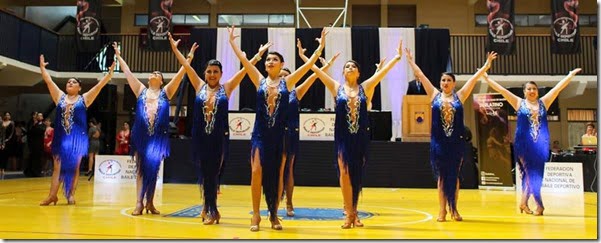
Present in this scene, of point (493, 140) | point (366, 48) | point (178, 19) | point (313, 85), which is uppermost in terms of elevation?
point (178, 19)

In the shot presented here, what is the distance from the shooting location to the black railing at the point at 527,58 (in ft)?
51.3

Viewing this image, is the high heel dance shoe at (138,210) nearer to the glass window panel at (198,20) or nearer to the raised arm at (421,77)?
the raised arm at (421,77)

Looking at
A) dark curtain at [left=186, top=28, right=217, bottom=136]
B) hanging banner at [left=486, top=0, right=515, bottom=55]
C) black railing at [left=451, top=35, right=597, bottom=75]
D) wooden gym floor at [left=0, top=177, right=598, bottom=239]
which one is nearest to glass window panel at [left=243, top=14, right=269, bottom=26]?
dark curtain at [left=186, top=28, right=217, bottom=136]

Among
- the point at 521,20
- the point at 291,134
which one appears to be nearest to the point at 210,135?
the point at 291,134

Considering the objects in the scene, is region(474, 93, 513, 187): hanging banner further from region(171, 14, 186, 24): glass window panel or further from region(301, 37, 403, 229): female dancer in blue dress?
region(171, 14, 186, 24): glass window panel

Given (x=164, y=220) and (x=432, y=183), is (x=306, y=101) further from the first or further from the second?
(x=164, y=220)

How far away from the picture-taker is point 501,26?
1461 centimetres

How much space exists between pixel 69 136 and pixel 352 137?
3.52m

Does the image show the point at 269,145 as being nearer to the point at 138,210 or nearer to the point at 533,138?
the point at 138,210

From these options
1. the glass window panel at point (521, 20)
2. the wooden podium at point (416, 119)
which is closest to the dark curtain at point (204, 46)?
the wooden podium at point (416, 119)

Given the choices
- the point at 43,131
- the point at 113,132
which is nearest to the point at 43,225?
the point at 43,131

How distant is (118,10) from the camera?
19.5 meters

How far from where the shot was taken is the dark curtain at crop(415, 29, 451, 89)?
1354 centimetres

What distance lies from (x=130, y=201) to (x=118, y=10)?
48.8ft
